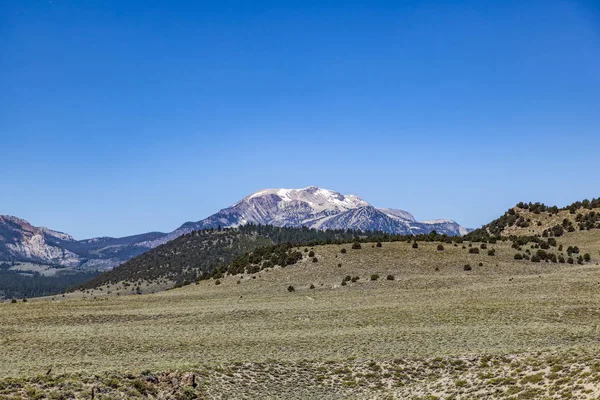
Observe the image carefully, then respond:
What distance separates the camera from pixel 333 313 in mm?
45125

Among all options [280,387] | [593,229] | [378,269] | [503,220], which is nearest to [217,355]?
[280,387]

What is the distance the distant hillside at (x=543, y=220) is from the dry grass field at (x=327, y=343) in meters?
37.6

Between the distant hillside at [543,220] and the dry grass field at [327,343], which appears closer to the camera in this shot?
the dry grass field at [327,343]

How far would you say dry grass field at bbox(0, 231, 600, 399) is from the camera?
26.2 metres

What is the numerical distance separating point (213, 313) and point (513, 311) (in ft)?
75.6

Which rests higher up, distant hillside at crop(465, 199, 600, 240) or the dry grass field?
distant hillside at crop(465, 199, 600, 240)

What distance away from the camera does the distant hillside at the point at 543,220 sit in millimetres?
93000

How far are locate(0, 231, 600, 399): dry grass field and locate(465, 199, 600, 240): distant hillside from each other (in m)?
37.6

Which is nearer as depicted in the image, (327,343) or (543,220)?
(327,343)

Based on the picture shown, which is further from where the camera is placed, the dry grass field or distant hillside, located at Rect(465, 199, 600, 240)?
distant hillside, located at Rect(465, 199, 600, 240)

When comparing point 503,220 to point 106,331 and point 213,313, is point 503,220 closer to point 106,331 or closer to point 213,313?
point 213,313

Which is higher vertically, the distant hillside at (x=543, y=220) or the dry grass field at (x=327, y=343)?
the distant hillside at (x=543, y=220)

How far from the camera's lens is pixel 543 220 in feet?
335

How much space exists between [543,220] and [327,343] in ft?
259
